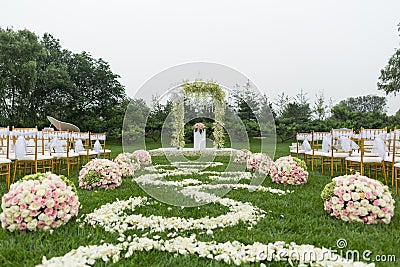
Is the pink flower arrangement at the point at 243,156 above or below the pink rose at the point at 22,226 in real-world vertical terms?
above

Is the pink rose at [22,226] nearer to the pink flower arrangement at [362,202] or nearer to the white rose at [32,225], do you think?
the white rose at [32,225]

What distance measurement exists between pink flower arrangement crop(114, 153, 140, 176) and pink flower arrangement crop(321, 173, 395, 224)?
13.2 feet

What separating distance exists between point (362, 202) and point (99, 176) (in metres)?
3.71

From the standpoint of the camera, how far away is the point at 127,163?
20.2 feet

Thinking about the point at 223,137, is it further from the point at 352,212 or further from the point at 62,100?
the point at 62,100

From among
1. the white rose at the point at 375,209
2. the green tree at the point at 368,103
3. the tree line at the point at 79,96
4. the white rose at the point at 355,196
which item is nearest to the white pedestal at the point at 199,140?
the tree line at the point at 79,96

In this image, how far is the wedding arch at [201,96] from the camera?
34.1ft

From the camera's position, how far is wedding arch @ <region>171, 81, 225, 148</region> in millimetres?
10406

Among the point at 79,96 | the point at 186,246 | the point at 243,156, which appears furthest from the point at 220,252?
the point at 79,96

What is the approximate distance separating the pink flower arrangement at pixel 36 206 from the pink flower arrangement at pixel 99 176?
2002 mm

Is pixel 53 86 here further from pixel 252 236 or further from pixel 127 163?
pixel 252 236

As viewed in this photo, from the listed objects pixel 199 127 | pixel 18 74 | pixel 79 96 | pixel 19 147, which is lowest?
pixel 19 147

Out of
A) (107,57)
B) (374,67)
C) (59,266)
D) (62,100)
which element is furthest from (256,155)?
(107,57)

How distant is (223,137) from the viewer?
42.9 feet
